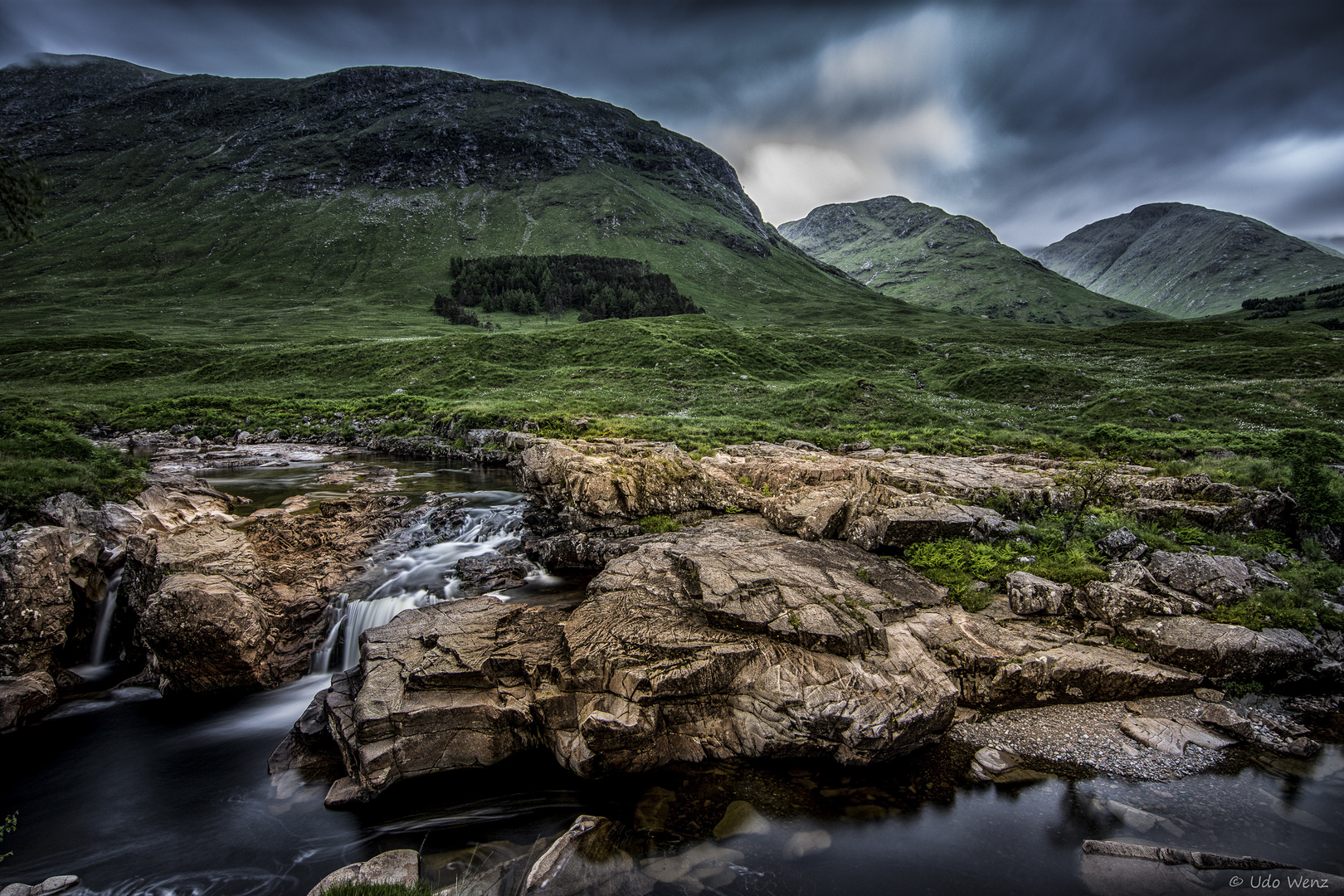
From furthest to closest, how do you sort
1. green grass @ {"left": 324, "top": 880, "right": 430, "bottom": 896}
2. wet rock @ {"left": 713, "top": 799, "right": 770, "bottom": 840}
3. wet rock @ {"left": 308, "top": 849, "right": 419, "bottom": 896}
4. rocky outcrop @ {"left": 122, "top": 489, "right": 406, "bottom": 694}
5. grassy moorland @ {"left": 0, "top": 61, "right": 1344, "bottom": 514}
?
grassy moorland @ {"left": 0, "top": 61, "right": 1344, "bottom": 514} < rocky outcrop @ {"left": 122, "top": 489, "right": 406, "bottom": 694} < wet rock @ {"left": 713, "top": 799, "right": 770, "bottom": 840} < wet rock @ {"left": 308, "top": 849, "right": 419, "bottom": 896} < green grass @ {"left": 324, "top": 880, "right": 430, "bottom": 896}

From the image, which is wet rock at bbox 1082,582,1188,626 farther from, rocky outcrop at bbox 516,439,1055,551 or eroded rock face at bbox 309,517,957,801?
eroded rock face at bbox 309,517,957,801

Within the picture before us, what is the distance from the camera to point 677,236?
19088 centimetres

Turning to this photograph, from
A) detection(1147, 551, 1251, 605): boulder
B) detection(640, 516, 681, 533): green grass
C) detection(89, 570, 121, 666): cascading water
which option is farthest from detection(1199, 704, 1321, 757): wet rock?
detection(89, 570, 121, 666): cascading water

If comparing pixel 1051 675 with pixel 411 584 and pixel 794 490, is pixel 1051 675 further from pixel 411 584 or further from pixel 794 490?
pixel 411 584

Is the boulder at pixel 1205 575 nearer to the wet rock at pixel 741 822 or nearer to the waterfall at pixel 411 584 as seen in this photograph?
the wet rock at pixel 741 822

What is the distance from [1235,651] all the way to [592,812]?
13813mm

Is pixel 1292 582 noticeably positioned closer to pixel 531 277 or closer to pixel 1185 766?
pixel 1185 766

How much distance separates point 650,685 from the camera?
33.0 ft

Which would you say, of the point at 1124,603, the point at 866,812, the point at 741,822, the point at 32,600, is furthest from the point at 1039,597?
the point at 32,600

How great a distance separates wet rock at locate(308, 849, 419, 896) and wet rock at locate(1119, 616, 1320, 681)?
15.2 meters

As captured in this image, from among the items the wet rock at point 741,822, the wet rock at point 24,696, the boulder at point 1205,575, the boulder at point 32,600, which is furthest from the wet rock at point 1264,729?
the boulder at point 32,600

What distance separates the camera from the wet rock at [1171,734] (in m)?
9.88

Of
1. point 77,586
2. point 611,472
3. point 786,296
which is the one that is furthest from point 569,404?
point 786,296

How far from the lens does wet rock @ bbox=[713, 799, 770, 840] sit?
864 cm
